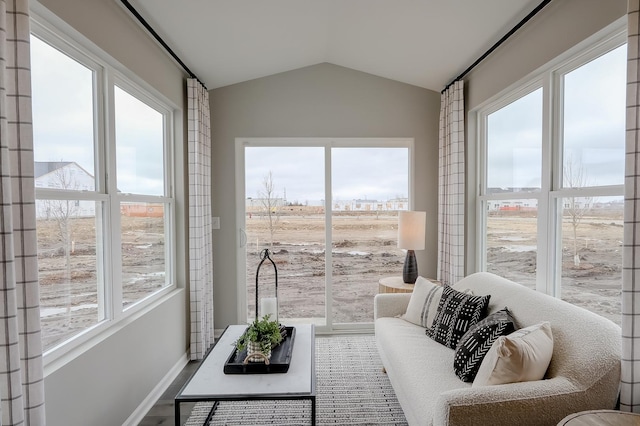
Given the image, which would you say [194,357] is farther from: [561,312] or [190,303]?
[561,312]

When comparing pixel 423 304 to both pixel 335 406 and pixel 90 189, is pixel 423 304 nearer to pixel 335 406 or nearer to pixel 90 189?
pixel 335 406

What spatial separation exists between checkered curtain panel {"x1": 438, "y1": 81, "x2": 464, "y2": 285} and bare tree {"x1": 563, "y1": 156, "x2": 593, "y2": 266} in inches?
43.5

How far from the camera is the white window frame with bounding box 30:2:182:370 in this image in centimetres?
167

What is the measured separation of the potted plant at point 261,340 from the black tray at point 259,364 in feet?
0.11

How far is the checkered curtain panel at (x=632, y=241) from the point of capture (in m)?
1.46

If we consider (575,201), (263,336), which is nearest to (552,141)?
(575,201)

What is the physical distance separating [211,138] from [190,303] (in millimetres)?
1714

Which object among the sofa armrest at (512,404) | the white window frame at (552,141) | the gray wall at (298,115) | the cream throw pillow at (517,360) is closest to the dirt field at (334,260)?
the gray wall at (298,115)

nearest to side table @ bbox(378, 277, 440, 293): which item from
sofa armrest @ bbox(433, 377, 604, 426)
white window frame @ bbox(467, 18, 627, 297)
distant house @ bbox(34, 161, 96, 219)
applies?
white window frame @ bbox(467, 18, 627, 297)

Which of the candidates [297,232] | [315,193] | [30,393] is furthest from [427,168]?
[30,393]

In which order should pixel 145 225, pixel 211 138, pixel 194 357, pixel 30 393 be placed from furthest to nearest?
pixel 211 138 → pixel 194 357 → pixel 145 225 → pixel 30 393

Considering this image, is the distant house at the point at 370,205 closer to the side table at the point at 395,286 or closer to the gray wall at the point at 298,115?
the gray wall at the point at 298,115

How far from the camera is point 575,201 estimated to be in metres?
2.16

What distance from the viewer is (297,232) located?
3867mm
